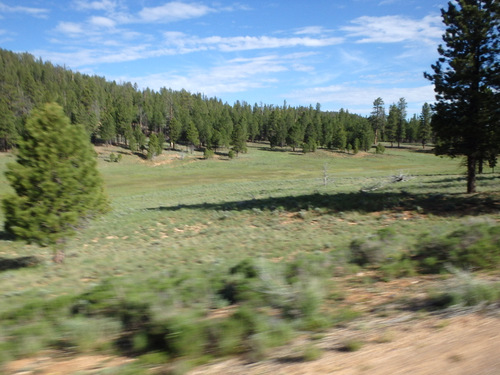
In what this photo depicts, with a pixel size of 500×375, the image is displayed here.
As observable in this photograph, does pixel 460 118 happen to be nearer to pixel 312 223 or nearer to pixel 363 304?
pixel 312 223

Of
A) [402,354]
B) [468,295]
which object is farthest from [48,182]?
[468,295]

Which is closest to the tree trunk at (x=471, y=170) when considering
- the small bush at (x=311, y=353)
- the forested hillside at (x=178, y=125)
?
the small bush at (x=311, y=353)

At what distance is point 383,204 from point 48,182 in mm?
17041

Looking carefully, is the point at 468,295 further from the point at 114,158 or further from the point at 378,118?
the point at 378,118

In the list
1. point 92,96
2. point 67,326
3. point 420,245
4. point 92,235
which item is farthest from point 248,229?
point 92,96

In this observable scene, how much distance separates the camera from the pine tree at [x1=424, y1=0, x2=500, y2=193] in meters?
17.5

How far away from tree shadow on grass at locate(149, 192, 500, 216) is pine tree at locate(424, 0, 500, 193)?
2.60m

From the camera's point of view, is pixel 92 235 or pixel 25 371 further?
pixel 92 235

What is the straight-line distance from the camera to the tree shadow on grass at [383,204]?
1695 cm

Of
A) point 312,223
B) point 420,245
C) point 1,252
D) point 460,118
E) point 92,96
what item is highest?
point 92,96

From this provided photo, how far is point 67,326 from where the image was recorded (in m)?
4.48

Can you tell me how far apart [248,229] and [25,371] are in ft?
44.2

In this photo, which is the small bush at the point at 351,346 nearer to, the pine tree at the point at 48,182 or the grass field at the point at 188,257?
the grass field at the point at 188,257

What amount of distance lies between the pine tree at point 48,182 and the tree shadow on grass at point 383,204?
11.0 metres
